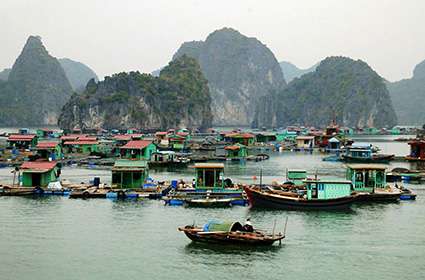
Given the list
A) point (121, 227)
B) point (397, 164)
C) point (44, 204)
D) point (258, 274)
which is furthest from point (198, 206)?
point (397, 164)

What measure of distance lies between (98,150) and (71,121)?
87.9 metres

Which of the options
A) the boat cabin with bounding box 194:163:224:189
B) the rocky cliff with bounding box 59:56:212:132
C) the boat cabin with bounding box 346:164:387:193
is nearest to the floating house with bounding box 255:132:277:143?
the rocky cliff with bounding box 59:56:212:132

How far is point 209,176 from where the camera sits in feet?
125

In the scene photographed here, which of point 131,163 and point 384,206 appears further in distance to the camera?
point 131,163

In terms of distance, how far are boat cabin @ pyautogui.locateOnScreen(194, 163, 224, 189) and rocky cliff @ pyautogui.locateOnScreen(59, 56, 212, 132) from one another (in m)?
116

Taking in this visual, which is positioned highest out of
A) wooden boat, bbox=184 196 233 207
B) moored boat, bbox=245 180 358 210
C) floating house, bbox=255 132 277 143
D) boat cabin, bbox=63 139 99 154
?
floating house, bbox=255 132 277 143

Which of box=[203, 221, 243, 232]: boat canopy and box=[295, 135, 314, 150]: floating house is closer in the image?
box=[203, 221, 243, 232]: boat canopy

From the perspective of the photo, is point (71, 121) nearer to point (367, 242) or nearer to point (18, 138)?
point (18, 138)

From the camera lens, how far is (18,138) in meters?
73.8

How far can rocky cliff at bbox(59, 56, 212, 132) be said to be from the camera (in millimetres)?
153250

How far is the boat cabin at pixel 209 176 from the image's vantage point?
3791 centimetres

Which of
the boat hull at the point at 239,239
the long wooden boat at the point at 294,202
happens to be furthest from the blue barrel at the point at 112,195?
the boat hull at the point at 239,239

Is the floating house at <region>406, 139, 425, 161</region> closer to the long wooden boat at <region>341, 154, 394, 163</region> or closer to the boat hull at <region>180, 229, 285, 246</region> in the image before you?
the long wooden boat at <region>341, 154, 394, 163</region>

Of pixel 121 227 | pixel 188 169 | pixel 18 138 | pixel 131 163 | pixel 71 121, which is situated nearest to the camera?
pixel 121 227
